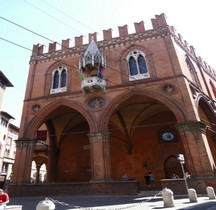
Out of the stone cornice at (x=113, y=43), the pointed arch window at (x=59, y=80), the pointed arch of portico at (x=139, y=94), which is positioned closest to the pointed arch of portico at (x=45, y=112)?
the pointed arch window at (x=59, y=80)

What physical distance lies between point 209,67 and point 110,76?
1423 centimetres

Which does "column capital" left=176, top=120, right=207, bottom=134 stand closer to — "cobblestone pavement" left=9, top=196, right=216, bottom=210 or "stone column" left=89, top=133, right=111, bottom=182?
"cobblestone pavement" left=9, top=196, right=216, bottom=210

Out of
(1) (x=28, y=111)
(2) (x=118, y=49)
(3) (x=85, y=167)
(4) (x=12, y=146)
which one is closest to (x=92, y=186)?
(3) (x=85, y=167)

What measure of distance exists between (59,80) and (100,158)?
7.88m

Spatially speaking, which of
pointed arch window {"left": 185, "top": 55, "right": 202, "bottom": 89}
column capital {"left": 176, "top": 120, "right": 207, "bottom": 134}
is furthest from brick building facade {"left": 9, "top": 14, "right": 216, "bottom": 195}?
pointed arch window {"left": 185, "top": 55, "right": 202, "bottom": 89}

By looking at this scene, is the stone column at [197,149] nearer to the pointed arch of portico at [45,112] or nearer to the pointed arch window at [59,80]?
the pointed arch of portico at [45,112]

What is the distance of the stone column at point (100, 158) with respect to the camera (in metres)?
11.8

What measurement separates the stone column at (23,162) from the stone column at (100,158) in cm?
468

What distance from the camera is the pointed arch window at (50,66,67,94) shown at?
16.0 meters

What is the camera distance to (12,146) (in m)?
28.6

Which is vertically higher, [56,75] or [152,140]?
[56,75]

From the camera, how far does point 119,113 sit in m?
16.7

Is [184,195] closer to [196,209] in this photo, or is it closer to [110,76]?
[196,209]

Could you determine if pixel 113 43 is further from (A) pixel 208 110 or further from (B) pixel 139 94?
(A) pixel 208 110
